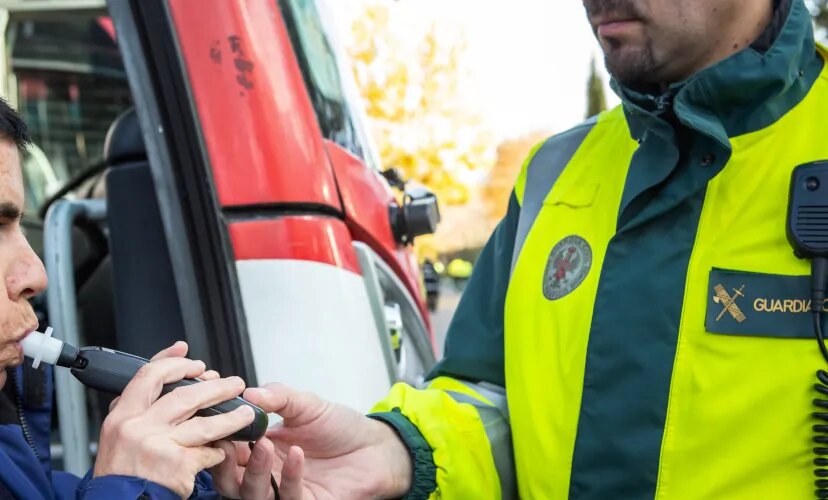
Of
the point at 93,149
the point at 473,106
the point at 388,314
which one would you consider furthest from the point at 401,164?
the point at 388,314

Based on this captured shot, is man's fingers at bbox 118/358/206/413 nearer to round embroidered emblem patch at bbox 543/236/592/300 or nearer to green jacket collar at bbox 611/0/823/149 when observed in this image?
round embroidered emblem patch at bbox 543/236/592/300

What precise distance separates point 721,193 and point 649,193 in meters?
0.11

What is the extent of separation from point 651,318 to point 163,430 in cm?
70

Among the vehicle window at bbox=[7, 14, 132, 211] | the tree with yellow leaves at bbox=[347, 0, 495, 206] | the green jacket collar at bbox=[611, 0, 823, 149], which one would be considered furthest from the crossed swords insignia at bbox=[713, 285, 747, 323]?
the tree with yellow leaves at bbox=[347, 0, 495, 206]

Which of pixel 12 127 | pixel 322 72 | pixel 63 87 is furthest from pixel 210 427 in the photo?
pixel 63 87

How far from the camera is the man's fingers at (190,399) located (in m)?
1.11

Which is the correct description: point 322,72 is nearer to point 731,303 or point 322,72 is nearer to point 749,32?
point 749,32

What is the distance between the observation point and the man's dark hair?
3.98 feet

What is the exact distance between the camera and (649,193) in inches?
58.4

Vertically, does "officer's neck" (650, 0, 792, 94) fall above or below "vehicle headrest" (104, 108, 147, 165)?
below

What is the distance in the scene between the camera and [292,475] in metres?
1.35

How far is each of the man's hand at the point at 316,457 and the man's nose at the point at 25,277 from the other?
29 centimetres

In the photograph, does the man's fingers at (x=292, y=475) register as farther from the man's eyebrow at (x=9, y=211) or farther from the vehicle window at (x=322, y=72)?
the vehicle window at (x=322, y=72)

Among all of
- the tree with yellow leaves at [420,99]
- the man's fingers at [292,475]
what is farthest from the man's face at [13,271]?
the tree with yellow leaves at [420,99]
